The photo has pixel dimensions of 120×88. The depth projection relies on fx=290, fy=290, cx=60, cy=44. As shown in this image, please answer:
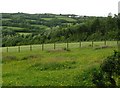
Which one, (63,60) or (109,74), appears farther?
(63,60)

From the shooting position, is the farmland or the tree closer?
the tree

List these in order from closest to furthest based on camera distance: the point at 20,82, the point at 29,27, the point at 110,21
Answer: the point at 20,82 < the point at 110,21 < the point at 29,27

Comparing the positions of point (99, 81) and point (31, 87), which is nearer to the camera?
point (99, 81)

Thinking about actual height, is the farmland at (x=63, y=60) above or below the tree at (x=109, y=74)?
below


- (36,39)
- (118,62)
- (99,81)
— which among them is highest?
(118,62)

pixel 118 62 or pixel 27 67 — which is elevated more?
A: pixel 118 62

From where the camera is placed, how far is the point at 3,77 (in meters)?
21.9

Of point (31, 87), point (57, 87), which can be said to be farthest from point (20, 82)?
point (57, 87)

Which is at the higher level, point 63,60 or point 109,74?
point 109,74

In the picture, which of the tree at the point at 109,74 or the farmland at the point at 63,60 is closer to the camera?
the tree at the point at 109,74

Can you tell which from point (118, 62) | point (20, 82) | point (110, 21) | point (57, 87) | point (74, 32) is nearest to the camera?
point (118, 62)

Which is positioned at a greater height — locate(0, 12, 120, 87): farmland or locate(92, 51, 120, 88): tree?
locate(92, 51, 120, 88): tree

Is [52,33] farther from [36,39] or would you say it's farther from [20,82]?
[20,82]

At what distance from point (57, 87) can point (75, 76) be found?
10.1 feet
